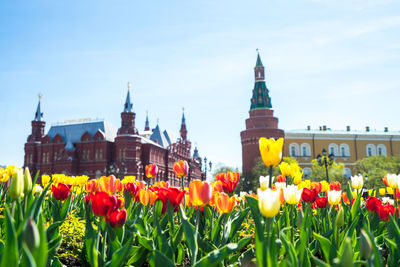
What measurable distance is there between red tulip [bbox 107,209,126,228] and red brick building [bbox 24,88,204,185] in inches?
1638

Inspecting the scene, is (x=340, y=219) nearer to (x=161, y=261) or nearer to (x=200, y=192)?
(x=200, y=192)

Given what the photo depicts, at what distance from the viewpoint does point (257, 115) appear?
49.7 meters

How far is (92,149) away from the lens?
46.5 m

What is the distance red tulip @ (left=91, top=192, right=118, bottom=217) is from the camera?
1.79 metres

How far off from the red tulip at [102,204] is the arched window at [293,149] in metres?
48.6

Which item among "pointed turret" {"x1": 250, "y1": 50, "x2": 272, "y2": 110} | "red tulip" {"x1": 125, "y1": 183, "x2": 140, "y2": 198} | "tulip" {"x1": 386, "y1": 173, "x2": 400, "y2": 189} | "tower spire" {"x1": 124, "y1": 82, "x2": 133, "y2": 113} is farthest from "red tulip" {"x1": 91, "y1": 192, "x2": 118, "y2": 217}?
"pointed turret" {"x1": 250, "y1": 50, "x2": 272, "y2": 110}

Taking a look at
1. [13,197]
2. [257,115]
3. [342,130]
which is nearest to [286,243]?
[13,197]

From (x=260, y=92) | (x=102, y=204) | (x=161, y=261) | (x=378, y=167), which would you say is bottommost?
(x=161, y=261)

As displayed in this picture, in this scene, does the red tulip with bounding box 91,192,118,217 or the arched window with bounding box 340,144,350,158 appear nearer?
the red tulip with bounding box 91,192,118,217

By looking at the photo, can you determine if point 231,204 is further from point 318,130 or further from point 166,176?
point 318,130

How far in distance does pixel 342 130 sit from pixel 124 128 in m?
32.5

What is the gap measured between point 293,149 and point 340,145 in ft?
23.4

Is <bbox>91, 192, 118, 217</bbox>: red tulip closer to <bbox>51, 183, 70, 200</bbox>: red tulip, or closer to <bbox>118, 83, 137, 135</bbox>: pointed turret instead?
<bbox>51, 183, 70, 200</bbox>: red tulip

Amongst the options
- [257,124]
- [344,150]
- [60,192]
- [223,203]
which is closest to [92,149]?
[257,124]
